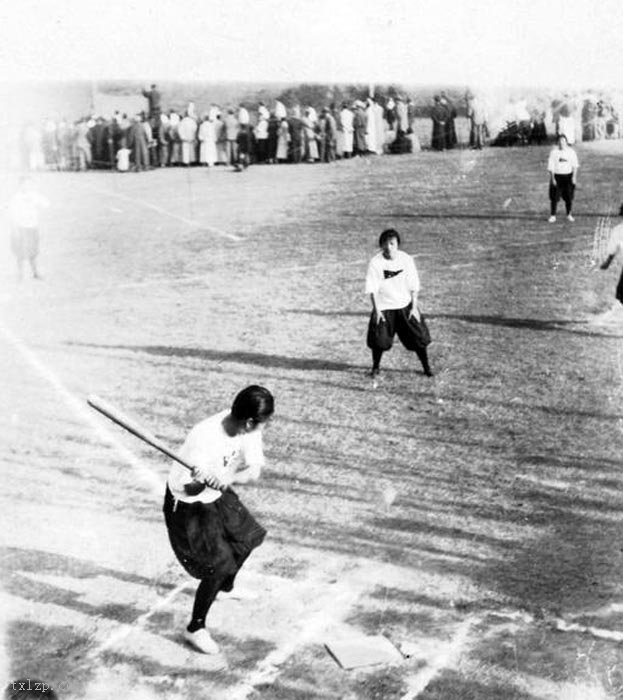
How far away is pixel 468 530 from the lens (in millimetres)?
7191

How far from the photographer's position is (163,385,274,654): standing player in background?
566 centimetres

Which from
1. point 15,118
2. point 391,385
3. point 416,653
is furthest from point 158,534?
point 15,118

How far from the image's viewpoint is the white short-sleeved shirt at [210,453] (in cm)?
568

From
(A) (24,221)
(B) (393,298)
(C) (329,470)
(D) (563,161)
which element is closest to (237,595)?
(C) (329,470)

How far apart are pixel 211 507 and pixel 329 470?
277 cm

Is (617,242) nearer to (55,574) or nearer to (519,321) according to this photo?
(519,321)

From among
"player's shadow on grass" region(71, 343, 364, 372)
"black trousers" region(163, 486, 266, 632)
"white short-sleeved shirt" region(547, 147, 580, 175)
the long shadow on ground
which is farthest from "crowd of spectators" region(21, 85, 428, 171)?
"black trousers" region(163, 486, 266, 632)

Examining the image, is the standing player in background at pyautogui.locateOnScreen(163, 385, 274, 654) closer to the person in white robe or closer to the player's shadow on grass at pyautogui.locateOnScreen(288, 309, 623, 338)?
the player's shadow on grass at pyautogui.locateOnScreen(288, 309, 623, 338)

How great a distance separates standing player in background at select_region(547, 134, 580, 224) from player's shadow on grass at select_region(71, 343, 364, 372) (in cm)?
770

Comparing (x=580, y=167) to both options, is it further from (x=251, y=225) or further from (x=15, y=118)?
(x=15, y=118)

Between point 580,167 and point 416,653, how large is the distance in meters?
20.7


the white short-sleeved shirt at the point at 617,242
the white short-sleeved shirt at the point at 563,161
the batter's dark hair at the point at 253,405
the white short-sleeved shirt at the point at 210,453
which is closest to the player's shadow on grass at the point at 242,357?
the white short-sleeved shirt at the point at 617,242

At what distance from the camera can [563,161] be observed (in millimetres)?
17359

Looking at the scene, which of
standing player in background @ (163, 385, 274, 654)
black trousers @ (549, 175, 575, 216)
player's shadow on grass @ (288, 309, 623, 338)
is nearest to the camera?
standing player in background @ (163, 385, 274, 654)
